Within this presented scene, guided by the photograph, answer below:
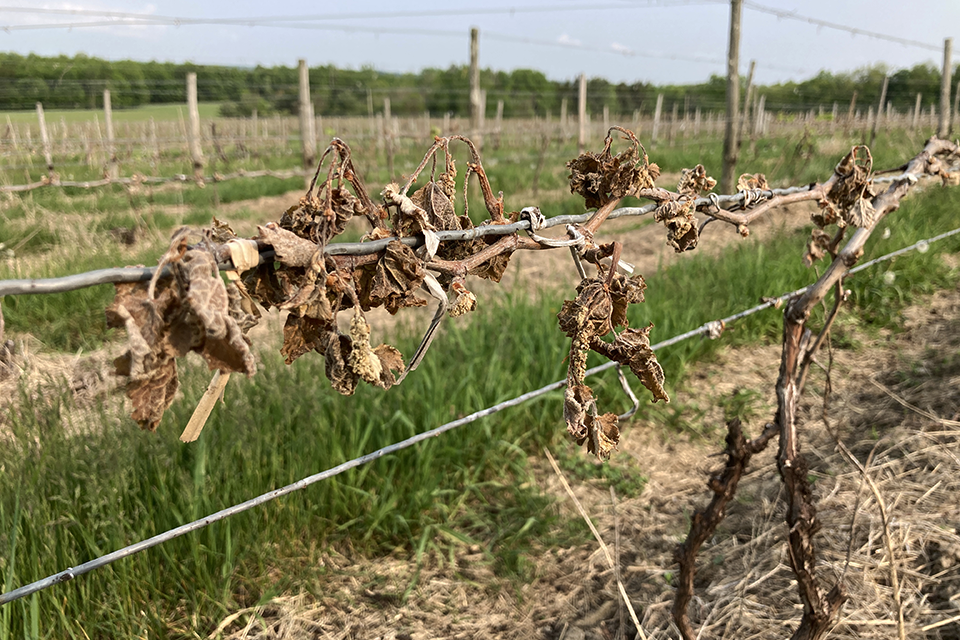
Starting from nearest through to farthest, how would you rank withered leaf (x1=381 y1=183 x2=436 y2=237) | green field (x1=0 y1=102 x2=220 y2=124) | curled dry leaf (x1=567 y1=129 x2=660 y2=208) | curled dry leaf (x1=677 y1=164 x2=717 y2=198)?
withered leaf (x1=381 y1=183 x2=436 y2=237) < curled dry leaf (x1=567 y1=129 x2=660 y2=208) < curled dry leaf (x1=677 y1=164 x2=717 y2=198) < green field (x1=0 y1=102 x2=220 y2=124)

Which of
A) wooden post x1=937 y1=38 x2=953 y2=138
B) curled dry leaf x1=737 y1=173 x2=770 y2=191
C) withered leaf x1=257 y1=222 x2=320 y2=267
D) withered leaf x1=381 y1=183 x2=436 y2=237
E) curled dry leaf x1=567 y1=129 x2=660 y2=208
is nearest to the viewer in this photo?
withered leaf x1=257 y1=222 x2=320 y2=267

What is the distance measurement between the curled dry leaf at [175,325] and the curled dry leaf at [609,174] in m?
0.62

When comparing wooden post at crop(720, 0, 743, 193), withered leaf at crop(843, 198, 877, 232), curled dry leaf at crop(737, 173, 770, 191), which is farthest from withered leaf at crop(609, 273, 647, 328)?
wooden post at crop(720, 0, 743, 193)

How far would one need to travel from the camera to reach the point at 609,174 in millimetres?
1005

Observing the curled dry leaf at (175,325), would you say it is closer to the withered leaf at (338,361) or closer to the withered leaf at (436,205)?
the withered leaf at (338,361)

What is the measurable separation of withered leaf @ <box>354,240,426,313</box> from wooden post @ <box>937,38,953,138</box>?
11.0m

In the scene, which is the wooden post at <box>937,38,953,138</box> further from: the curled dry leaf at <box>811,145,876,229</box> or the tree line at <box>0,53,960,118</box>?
the curled dry leaf at <box>811,145,876,229</box>

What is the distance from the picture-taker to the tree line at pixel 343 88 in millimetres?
13922

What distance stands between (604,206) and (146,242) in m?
5.78

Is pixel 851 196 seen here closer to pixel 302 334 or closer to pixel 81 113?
pixel 302 334

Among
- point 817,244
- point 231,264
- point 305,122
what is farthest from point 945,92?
point 231,264

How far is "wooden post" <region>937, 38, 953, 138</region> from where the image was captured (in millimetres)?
10055

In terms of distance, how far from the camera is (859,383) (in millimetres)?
3244

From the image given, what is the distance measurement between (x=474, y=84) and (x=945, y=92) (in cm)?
810
